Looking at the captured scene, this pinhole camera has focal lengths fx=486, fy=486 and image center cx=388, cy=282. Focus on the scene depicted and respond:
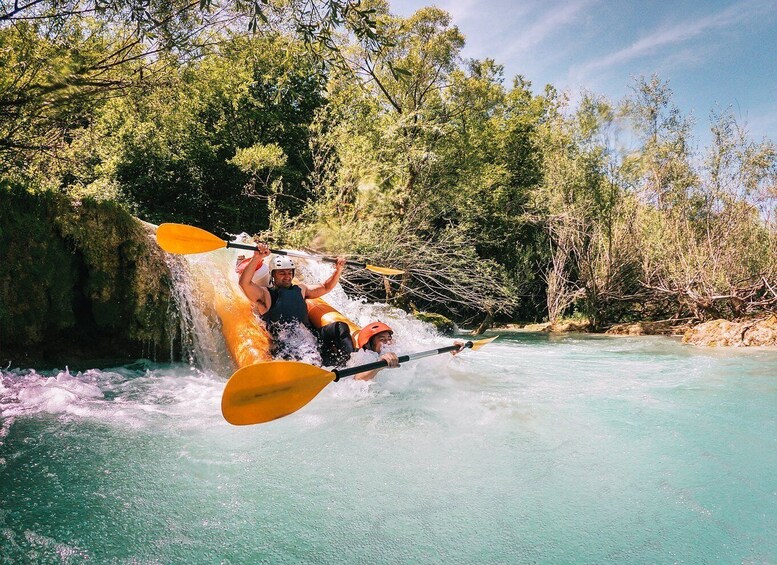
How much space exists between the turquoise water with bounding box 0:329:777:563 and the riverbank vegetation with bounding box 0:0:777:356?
275 cm

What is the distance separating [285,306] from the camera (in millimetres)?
4203

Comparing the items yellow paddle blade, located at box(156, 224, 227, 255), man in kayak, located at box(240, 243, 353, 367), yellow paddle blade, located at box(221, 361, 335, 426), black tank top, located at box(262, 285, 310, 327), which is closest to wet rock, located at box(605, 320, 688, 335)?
man in kayak, located at box(240, 243, 353, 367)

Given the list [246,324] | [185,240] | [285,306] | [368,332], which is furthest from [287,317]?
[185,240]

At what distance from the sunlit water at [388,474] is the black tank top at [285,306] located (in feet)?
2.33

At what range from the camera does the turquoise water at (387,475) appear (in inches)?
73.4

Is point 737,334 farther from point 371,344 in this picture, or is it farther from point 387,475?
point 387,475

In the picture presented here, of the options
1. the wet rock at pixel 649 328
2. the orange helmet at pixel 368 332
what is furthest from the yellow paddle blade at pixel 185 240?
the wet rock at pixel 649 328

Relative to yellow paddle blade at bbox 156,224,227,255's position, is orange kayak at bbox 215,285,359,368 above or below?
below

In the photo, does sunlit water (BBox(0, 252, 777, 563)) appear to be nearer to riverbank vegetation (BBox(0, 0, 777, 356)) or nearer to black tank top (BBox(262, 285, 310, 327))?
black tank top (BBox(262, 285, 310, 327))

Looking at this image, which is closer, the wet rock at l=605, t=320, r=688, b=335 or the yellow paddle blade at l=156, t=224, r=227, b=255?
the yellow paddle blade at l=156, t=224, r=227, b=255

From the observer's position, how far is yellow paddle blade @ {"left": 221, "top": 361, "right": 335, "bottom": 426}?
7.98 feet

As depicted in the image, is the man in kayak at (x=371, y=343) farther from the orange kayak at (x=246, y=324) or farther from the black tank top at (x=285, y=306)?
the black tank top at (x=285, y=306)

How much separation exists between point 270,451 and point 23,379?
8.14ft

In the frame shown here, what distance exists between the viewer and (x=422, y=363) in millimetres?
4895
